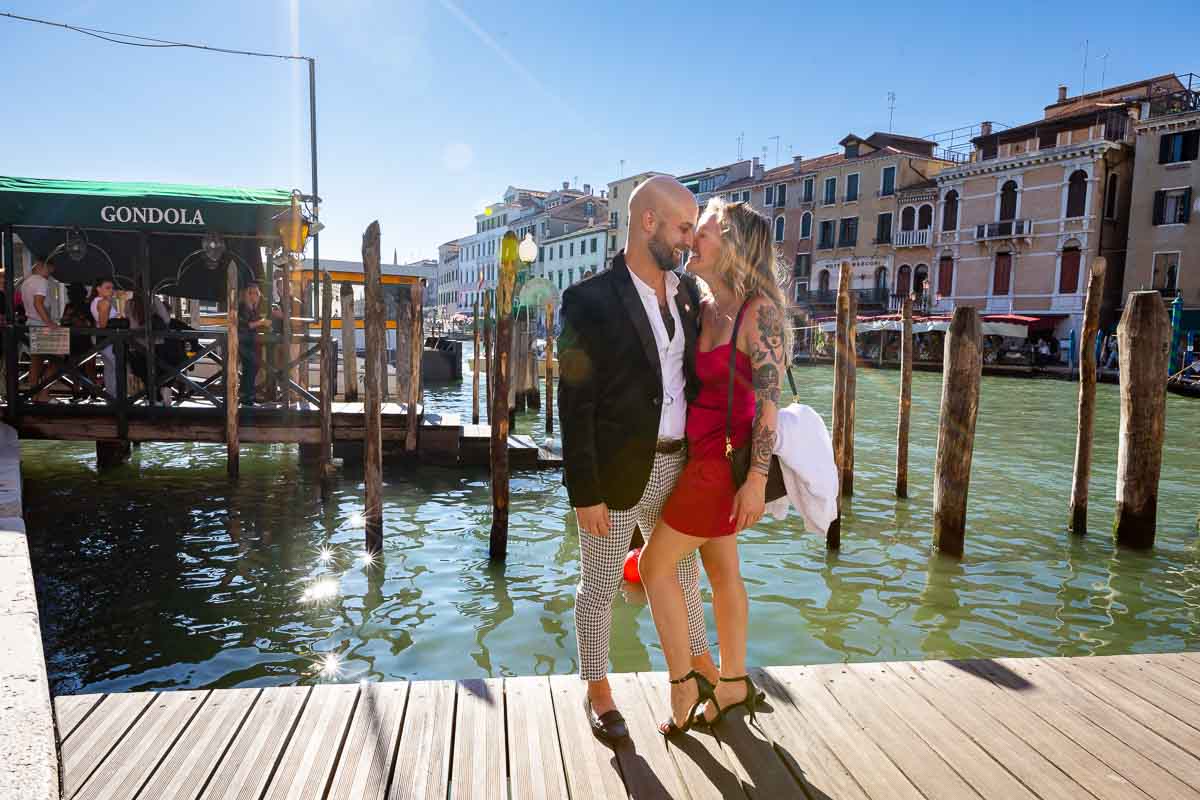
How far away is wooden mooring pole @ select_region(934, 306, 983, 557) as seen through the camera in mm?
6074

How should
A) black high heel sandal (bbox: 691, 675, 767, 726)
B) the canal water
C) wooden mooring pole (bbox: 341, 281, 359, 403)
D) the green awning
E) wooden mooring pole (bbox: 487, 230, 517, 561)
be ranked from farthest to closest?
wooden mooring pole (bbox: 341, 281, 359, 403) < the green awning < wooden mooring pole (bbox: 487, 230, 517, 561) < the canal water < black high heel sandal (bbox: 691, 675, 767, 726)

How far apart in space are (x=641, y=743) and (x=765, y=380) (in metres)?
1.17

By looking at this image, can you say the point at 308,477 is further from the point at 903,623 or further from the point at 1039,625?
the point at 1039,625

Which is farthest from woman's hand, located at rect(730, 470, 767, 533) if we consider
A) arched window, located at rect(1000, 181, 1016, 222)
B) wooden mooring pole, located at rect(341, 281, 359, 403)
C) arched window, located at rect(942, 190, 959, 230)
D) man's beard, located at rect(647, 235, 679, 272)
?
arched window, located at rect(942, 190, 959, 230)

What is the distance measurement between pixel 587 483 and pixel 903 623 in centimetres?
374

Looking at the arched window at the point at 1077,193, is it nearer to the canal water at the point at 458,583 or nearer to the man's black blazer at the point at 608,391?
the canal water at the point at 458,583

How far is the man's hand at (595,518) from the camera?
2383 millimetres

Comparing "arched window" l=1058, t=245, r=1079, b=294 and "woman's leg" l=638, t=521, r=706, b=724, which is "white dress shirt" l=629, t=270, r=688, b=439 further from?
"arched window" l=1058, t=245, r=1079, b=294

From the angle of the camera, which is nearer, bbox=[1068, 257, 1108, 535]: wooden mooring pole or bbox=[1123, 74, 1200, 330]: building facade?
bbox=[1068, 257, 1108, 535]: wooden mooring pole

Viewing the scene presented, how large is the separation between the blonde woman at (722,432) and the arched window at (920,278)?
37106 millimetres

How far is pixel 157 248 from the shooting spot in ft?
30.0

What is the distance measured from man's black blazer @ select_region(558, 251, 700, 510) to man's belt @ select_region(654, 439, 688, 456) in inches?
2.6

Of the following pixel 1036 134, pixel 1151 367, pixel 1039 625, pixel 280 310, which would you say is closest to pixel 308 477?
pixel 280 310

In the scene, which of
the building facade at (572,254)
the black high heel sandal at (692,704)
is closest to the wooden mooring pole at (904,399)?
the black high heel sandal at (692,704)
